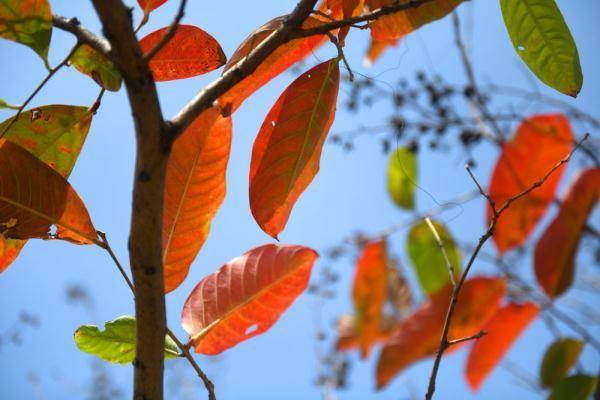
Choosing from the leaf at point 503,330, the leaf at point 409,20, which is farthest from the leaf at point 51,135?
the leaf at point 503,330

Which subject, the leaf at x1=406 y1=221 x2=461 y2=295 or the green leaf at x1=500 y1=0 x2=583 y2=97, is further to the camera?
the leaf at x1=406 y1=221 x2=461 y2=295

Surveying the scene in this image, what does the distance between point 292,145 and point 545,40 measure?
0.33 m

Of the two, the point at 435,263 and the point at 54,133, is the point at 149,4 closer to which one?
the point at 54,133

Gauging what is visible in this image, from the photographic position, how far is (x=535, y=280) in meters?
1.31

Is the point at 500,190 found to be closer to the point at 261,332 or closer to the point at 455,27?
the point at 455,27

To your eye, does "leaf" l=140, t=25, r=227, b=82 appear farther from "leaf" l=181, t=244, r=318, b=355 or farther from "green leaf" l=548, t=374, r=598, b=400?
"green leaf" l=548, t=374, r=598, b=400

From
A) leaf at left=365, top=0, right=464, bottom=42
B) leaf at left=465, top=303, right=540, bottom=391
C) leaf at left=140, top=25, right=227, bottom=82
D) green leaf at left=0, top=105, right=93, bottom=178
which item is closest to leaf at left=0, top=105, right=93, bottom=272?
green leaf at left=0, top=105, right=93, bottom=178

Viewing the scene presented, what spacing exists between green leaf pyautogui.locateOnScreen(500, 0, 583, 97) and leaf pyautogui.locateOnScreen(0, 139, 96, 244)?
548 millimetres

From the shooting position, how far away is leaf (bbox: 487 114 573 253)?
1420mm

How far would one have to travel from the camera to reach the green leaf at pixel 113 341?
1.98 ft

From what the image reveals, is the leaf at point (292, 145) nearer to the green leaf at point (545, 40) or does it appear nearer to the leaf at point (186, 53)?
the leaf at point (186, 53)

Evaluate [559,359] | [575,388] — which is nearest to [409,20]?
[575,388]

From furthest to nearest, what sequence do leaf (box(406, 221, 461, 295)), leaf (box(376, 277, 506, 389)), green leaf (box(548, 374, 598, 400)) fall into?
1. leaf (box(406, 221, 461, 295))
2. leaf (box(376, 277, 506, 389))
3. green leaf (box(548, 374, 598, 400))

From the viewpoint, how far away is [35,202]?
1.90 ft
